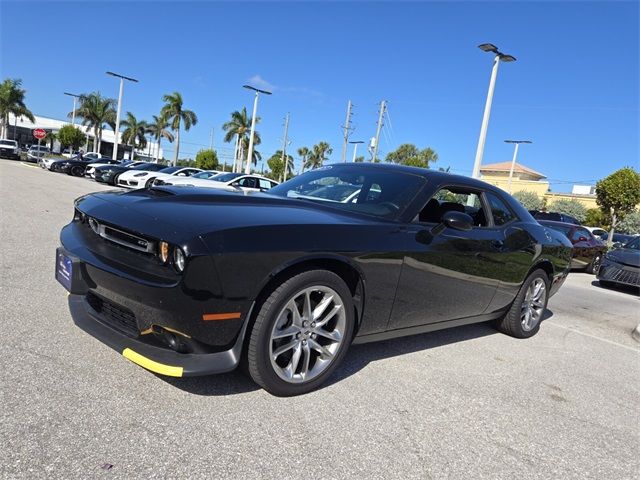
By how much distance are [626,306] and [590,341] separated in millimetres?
3942

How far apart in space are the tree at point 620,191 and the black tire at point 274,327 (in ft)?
88.9

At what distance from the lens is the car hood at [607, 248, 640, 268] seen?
10.1 metres

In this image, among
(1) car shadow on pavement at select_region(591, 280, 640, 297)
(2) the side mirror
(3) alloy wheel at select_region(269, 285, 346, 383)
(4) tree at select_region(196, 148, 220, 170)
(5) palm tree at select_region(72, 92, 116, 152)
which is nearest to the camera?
(3) alloy wheel at select_region(269, 285, 346, 383)

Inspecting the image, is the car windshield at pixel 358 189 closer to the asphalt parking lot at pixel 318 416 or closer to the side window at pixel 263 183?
the asphalt parking lot at pixel 318 416

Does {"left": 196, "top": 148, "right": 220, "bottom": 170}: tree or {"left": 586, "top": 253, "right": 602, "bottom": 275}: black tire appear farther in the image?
{"left": 196, "top": 148, "right": 220, "bottom": 170}: tree

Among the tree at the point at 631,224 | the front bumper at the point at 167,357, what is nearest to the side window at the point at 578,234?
the front bumper at the point at 167,357

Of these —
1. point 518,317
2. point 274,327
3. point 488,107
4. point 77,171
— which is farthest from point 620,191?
point 77,171

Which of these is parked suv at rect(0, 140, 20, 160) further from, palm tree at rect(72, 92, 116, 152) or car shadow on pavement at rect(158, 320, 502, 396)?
car shadow on pavement at rect(158, 320, 502, 396)

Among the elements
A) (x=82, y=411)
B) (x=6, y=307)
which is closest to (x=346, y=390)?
(x=82, y=411)

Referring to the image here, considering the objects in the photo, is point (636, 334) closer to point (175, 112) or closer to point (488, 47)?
point (488, 47)

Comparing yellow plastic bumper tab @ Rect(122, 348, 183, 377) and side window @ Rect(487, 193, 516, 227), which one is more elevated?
side window @ Rect(487, 193, 516, 227)

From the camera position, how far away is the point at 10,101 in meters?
52.7

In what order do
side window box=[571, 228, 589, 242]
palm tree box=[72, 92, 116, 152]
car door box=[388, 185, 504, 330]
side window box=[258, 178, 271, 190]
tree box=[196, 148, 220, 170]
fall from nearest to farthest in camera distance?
car door box=[388, 185, 504, 330] → side window box=[571, 228, 589, 242] → side window box=[258, 178, 271, 190] → palm tree box=[72, 92, 116, 152] → tree box=[196, 148, 220, 170]

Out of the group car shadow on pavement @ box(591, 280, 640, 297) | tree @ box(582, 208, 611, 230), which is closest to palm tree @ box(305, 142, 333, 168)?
tree @ box(582, 208, 611, 230)
